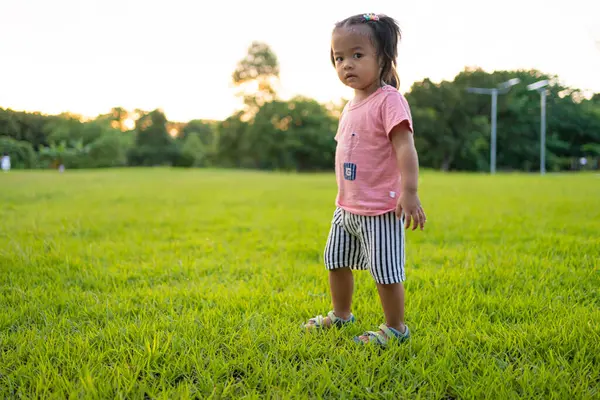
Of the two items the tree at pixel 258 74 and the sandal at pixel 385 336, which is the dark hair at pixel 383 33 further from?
the tree at pixel 258 74

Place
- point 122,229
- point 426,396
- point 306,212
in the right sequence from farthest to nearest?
point 306,212 → point 122,229 → point 426,396

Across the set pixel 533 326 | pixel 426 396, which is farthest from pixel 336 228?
pixel 533 326

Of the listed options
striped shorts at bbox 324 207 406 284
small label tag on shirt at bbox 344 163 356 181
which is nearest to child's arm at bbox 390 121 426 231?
striped shorts at bbox 324 207 406 284

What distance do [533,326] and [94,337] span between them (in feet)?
6.28

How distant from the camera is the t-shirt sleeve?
179 cm

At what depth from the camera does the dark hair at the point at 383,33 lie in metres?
1.84

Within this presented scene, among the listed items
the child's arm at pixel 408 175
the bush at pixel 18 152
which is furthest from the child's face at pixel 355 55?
the bush at pixel 18 152

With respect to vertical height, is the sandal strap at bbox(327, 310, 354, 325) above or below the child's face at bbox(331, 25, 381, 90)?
below

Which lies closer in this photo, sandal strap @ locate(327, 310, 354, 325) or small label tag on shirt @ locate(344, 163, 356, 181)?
small label tag on shirt @ locate(344, 163, 356, 181)

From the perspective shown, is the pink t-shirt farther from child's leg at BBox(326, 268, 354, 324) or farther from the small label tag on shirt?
child's leg at BBox(326, 268, 354, 324)

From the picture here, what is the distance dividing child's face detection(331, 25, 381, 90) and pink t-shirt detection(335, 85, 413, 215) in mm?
93

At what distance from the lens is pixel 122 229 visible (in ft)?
16.0

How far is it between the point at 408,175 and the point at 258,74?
129 ft

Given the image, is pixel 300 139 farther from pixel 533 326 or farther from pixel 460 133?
pixel 533 326
